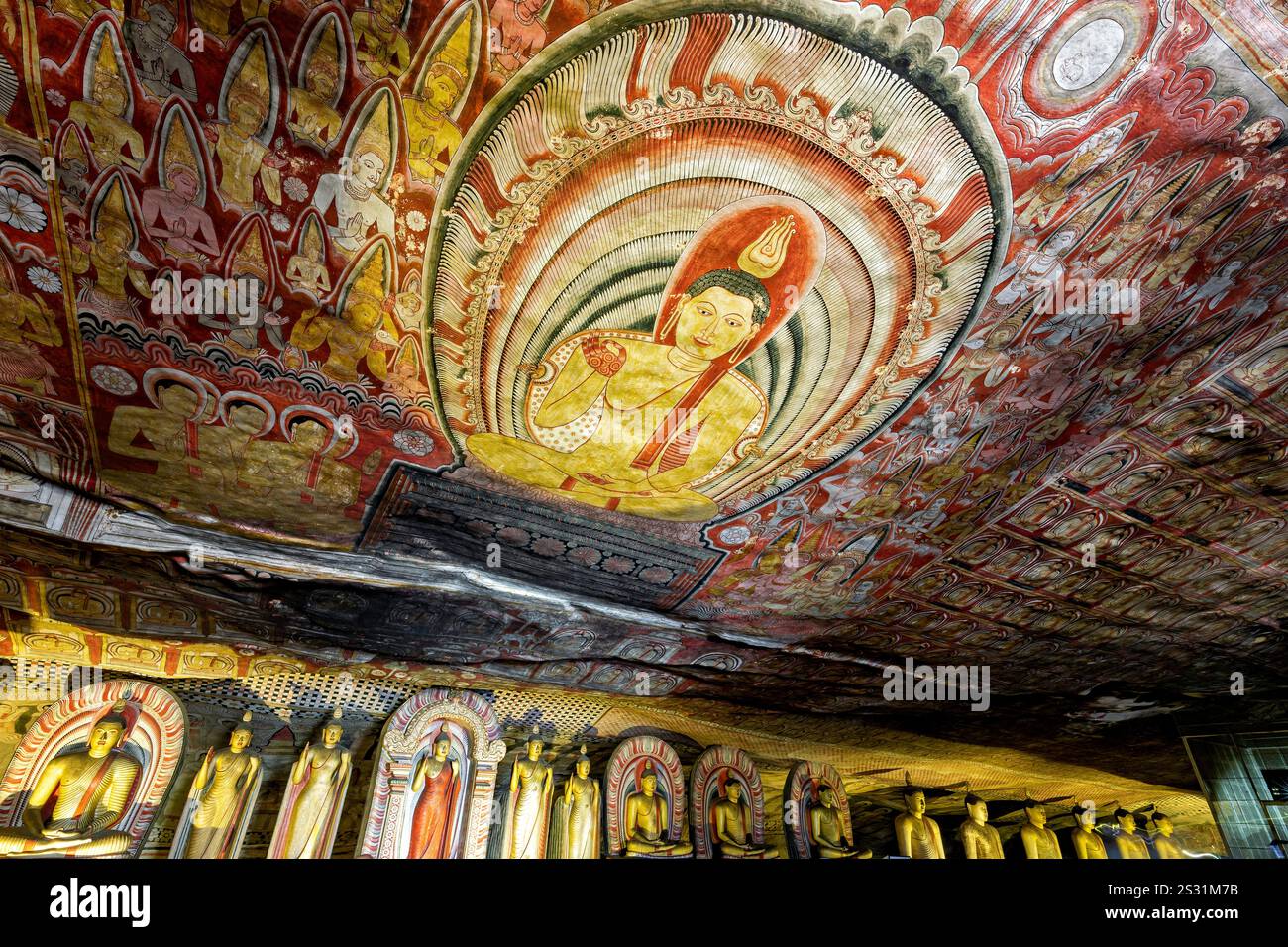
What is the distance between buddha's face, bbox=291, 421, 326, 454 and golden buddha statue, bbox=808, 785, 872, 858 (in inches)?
288

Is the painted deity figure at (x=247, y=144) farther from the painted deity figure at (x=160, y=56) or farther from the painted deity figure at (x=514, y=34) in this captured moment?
the painted deity figure at (x=514, y=34)

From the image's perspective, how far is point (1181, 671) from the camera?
29.5ft

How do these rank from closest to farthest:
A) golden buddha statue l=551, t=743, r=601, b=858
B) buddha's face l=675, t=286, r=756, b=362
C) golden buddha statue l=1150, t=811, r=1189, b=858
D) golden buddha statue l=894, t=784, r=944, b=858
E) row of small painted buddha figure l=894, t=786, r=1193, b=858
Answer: buddha's face l=675, t=286, r=756, b=362
golden buddha statue l=551, t=743, r=601, b=858
golden buddha statue l=894, t=784, r=944, b=858
row of small painted buddha figure l=894, t=786, r=1193, b=858
golden buddha statue l=1150, t=811, r=1189, b=858

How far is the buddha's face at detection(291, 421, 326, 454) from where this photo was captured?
13.8 ft

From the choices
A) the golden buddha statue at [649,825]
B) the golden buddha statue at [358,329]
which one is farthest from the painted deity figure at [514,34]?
the golden buddha statue at [649,825]

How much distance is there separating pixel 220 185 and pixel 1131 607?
8.98 meters

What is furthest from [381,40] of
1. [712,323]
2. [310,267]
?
[712,323]

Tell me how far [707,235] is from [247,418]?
9.78 ft

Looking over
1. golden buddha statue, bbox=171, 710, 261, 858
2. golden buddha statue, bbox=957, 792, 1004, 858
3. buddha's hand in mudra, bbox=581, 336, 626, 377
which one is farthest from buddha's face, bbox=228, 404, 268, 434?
golden buddha statue, bbox=957, 792, 1004, 858

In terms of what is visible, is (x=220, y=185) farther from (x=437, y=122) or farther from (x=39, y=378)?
(x=39, y=378)

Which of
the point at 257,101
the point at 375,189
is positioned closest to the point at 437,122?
the point at 375,189

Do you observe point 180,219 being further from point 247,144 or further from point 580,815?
point 580,815

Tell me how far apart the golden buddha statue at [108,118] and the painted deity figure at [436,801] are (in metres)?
5.39

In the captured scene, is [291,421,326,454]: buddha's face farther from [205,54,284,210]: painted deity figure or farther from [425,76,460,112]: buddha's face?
[425,76,460,112]: buddha's face
